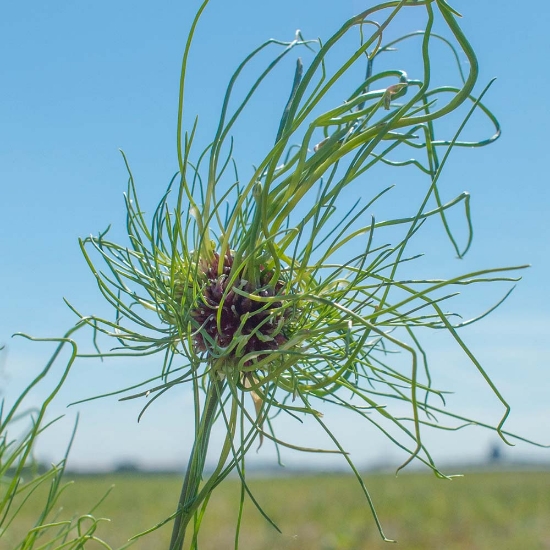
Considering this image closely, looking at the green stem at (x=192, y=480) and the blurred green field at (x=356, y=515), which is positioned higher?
the blurred green field at (x=356, y=515)

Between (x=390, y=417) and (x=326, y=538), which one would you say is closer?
(x=390, y=417)

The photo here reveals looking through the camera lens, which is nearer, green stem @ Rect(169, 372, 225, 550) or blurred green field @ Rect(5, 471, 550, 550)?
green stem @ Rect(169, 372, 225, 550)

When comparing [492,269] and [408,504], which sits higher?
[408,504]

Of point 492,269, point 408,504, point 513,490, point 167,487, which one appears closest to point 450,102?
point 492,269

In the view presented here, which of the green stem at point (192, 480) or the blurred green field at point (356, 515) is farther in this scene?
the blurred green field at point (356, 515)

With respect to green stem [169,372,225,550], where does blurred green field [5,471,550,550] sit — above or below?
above

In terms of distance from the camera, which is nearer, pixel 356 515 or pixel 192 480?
pixel 192 480

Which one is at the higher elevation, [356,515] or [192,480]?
[356,515]

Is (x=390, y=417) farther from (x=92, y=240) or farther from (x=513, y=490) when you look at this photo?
(x=513, y=490)
